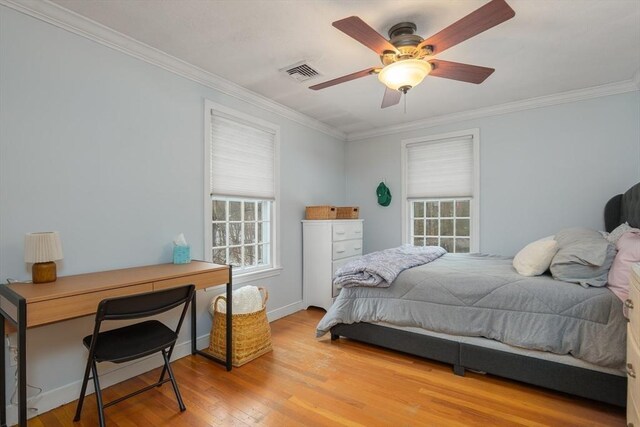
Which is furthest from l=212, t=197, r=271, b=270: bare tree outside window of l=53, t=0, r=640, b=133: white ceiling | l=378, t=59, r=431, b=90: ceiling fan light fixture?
l=378, t=59, r=431, b=90: ceiling fan light fixture

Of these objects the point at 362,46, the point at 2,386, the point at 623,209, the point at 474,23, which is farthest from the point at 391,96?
the point at 2,386

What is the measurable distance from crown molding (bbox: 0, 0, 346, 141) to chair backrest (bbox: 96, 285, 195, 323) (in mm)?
1842

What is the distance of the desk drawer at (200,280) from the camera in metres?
2.04

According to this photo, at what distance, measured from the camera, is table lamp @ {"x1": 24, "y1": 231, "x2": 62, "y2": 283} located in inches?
68.8

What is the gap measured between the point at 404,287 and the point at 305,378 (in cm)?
105

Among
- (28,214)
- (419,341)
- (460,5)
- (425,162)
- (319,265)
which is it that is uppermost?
(460,5)

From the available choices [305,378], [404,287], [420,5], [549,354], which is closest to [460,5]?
[420,5]

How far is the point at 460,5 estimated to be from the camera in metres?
1.91

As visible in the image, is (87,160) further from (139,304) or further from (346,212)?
(346,212)

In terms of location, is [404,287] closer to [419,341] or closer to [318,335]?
[419,341]

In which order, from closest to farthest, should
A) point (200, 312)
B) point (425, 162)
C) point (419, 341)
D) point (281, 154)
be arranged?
point (419, 341) < point (200, 312) < point (281, 154) < point (425, 162)

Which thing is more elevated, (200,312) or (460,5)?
(460,5)

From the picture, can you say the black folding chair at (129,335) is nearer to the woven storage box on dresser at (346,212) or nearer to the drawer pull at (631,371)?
the drawer pull at (631,371)

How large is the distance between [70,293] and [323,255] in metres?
2.59
